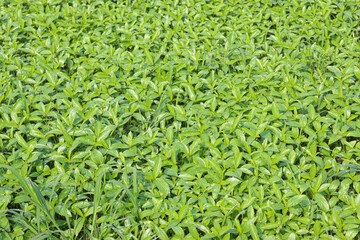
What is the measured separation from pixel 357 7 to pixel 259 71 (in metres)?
1.76

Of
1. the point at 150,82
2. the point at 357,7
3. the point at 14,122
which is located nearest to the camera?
the point at 14,122

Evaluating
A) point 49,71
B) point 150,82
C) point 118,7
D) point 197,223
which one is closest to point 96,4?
point 118,7

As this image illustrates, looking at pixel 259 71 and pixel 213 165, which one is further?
pixel 259 71

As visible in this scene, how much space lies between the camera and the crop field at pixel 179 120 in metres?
2.19

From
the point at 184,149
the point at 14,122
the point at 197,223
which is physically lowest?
the point at 197,223

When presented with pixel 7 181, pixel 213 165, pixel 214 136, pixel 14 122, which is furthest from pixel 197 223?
pixel 14 122

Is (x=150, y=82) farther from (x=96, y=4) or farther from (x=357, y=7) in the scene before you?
(x=357, y=7)

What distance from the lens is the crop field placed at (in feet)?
7.19

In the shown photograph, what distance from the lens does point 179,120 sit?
279 cm

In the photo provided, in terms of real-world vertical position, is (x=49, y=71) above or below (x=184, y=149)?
above

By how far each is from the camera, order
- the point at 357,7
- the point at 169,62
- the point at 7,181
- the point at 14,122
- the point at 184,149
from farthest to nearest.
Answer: the point at 357,7, the point at 169,62, the point at 14,122, the point at 184,149, the point at 7,181

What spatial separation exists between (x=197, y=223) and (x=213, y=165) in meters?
0.43

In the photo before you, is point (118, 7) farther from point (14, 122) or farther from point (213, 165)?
point (213, 165)

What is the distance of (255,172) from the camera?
2.40m
